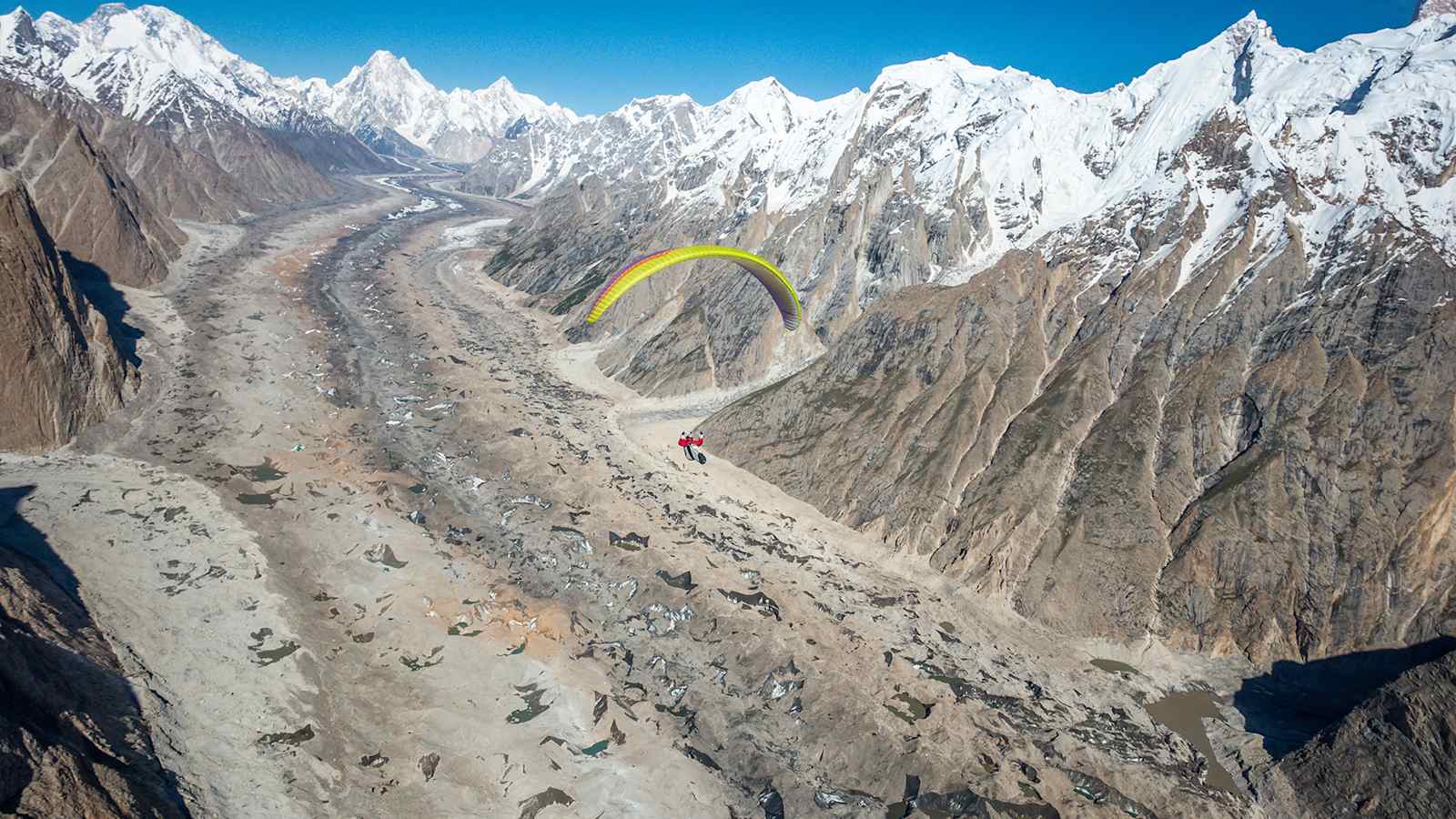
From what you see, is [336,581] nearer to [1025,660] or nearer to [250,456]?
[250,456]

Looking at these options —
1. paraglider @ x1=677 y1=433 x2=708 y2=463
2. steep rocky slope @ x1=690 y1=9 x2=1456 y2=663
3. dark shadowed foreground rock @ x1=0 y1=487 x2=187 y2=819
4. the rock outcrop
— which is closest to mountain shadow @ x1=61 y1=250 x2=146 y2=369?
dark shadowed foreground rock @ x1=0 y1=487 x2=187 y2=819

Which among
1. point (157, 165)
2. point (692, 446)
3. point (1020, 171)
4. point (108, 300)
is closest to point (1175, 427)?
point (692, 446)

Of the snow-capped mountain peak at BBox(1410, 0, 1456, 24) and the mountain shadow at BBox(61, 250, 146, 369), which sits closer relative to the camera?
the mountain shadow at BBox(61, 250, 146, 369)

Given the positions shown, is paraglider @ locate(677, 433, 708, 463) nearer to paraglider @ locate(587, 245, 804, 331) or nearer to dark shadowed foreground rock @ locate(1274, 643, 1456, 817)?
paraglider @ locate(587, 245, 804, 331)

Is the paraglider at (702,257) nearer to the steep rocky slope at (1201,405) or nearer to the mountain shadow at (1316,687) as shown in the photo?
the steep rocky slope at (1201,405)

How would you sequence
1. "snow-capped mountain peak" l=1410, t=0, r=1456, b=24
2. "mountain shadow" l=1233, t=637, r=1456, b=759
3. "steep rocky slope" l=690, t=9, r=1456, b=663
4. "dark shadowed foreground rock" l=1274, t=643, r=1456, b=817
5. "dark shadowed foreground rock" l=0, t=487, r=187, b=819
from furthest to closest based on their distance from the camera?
1. "snow-capped mountain peak" l=1410, t=0, r=1456, b=24
2. "steep rocky slope" l=690, t=9, r=1456, b=663
3. "mountain shadow" l=1233, t=637, r=1456, b=759
4. "dark shadowed foreground rock" l=1274, t=643, r=1456, b=817
5. "dark shadowed foreground rock" l=0, t=487, r=187, b=819

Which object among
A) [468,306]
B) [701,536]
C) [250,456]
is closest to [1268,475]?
[701,536]
